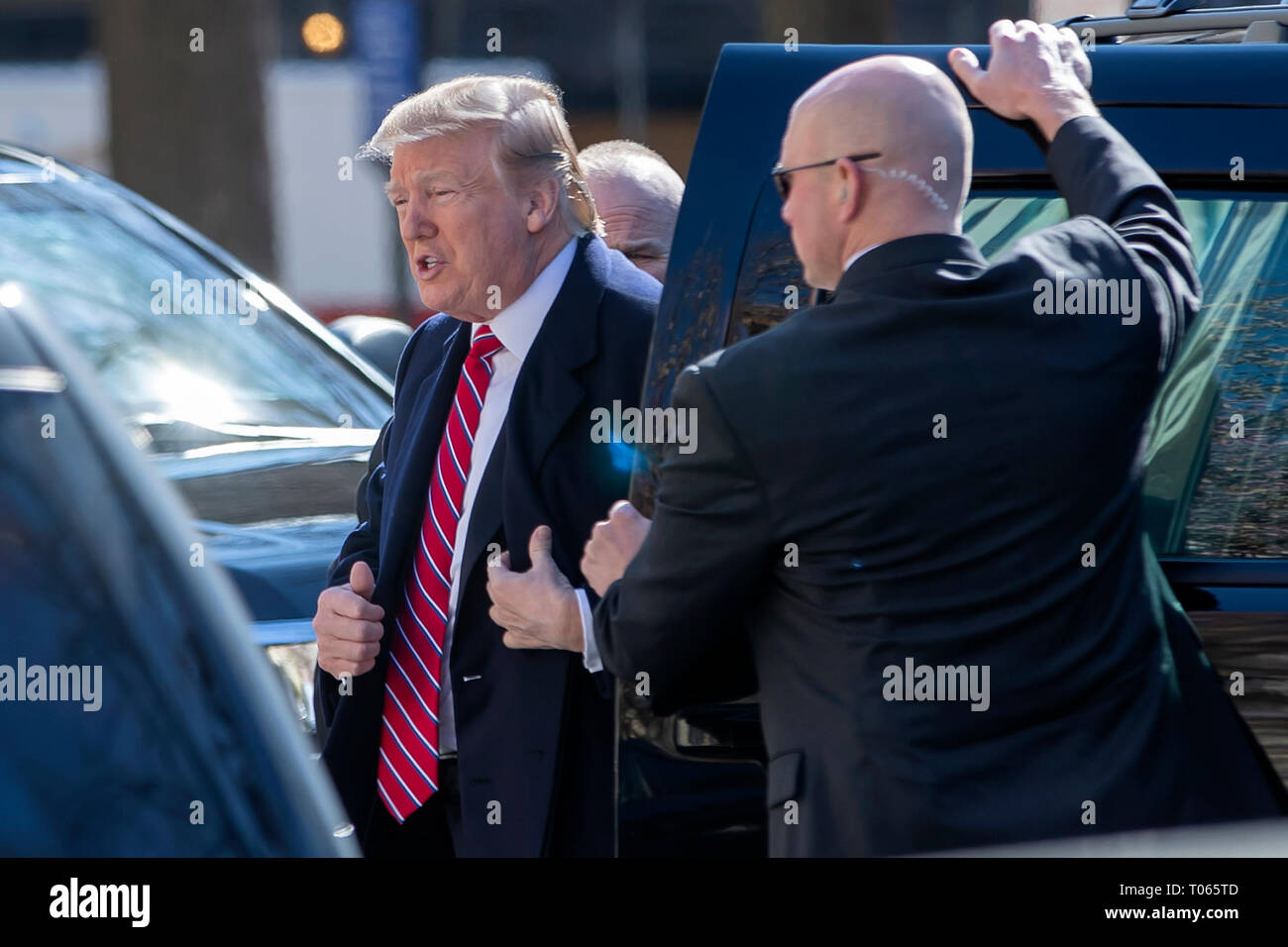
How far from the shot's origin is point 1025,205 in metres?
A: 2.44

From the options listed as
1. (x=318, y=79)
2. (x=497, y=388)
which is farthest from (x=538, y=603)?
(x=318, y=79)

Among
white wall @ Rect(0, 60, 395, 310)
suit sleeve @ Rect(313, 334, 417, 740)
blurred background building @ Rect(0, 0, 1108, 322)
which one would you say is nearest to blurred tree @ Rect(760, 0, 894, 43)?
blurred background building @ Rect(0, 0, 1108, 322)

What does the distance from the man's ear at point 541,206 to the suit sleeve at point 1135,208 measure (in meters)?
0.94

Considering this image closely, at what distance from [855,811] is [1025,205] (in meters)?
0.93

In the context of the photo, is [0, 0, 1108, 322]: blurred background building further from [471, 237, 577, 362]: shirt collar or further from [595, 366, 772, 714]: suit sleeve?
[595, 366, 772, 714]: suit sleeve

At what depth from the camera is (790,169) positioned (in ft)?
7.14

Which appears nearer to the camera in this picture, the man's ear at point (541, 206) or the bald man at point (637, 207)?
the man's ear at point (541, 206)

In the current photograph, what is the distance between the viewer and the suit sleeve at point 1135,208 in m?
2.17

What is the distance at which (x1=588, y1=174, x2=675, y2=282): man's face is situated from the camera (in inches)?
149

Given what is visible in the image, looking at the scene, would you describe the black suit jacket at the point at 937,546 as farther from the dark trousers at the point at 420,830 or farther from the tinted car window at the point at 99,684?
the dark trousers at the point at 420,830

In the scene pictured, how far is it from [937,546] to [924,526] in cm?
3

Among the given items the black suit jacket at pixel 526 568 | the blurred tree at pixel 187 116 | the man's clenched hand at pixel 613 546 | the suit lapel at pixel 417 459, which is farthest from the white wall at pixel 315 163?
the man's clenched hand at pixel 613 546

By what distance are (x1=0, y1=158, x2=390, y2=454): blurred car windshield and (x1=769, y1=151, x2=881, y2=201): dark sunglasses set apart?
2.21m
